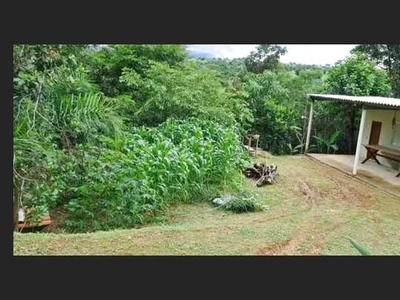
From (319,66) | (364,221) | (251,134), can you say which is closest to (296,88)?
(319,66)

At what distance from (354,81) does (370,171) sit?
346cm

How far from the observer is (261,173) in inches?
273

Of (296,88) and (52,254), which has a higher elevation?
(296,88)

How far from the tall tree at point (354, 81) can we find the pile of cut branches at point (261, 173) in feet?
14.0

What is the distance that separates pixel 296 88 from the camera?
1081cm

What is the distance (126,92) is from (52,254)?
15.6ft

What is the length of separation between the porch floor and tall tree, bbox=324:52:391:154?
1.20m

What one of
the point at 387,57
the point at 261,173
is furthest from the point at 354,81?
the point at 261,173

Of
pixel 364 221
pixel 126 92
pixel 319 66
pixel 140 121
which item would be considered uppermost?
pixel 319 66

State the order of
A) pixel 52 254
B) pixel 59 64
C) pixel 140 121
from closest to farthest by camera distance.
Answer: pixel 52 254 < pixel 59 64 < pixel 140 121

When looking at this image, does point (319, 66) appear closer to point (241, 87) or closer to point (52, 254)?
point (241, 87)

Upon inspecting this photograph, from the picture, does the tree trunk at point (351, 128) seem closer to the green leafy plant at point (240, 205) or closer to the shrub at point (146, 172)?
the shrub at point (146, 172)

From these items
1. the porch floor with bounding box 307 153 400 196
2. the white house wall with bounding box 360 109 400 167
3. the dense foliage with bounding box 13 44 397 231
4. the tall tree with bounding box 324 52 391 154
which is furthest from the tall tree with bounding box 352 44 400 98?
the porch floor with bounding box 307 153 400 196

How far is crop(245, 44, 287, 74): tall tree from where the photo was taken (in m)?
11.8
